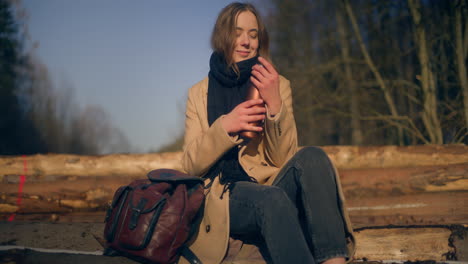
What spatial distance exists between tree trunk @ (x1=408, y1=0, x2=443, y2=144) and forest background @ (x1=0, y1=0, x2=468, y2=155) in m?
0.02

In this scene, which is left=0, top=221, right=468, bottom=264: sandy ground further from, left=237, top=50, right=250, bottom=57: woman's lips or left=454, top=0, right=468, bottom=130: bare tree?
left=454, top=0, right=468, bottom=130: bare tree

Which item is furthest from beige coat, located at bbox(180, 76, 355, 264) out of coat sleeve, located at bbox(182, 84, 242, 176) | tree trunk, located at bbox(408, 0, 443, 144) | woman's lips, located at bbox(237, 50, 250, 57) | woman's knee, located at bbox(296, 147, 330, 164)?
tree trunk, located at bbox(408, 0, 443, 144)

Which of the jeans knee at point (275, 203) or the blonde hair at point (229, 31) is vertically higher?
the blonde hair at point (229, 31)

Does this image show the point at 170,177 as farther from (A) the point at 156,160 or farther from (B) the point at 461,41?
(B) the point at 461,41

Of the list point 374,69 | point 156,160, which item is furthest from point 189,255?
point 374,69

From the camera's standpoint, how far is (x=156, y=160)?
16.7 ft

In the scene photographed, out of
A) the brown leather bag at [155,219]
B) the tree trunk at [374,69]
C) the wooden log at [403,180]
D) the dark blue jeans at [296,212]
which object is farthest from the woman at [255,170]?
the tree trunk at [374,69]

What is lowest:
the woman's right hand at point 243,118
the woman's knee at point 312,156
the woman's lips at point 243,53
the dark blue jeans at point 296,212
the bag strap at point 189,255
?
the bag strap at point 189,255

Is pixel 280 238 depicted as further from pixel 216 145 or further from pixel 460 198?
pixel 460 198

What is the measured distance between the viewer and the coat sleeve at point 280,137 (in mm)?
2469

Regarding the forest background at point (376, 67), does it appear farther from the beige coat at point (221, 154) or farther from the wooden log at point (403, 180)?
the beige coat at point (221, 154)

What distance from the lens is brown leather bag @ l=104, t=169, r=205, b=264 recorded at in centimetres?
210

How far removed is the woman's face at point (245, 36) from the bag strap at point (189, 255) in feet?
5.18

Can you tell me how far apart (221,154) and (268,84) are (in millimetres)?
588
